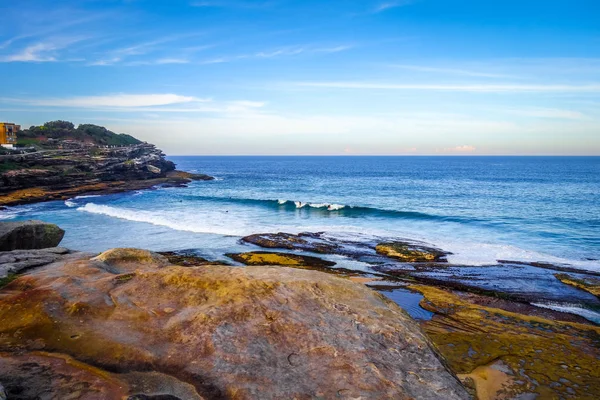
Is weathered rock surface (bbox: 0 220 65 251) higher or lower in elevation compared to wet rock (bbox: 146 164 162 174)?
lower

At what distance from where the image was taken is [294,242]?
1252 inches

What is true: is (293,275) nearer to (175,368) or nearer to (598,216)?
(175,368)

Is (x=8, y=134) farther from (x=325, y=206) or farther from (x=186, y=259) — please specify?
(x=186, y=259)

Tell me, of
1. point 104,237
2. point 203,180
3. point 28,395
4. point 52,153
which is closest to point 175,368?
point 28,395

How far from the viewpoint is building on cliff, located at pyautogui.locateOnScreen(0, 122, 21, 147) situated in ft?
263

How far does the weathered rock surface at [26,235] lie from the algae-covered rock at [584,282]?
1199 inches

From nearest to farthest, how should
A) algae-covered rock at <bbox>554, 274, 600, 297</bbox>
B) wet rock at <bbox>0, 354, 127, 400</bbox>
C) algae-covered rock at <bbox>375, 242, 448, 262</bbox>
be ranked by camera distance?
wet rock at <bbox>0, 354, 127, 400</bbox>
algae-covered rock at <bbox>554, 274, 600, 297</bbox>
algae-covered rock at <bbox>375, 242, 448, 262</bbox>

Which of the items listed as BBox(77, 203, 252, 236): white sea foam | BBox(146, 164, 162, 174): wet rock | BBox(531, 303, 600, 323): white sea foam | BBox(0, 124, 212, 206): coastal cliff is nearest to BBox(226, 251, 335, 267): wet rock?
BBox(77, 203, 252, 236): white sea foam

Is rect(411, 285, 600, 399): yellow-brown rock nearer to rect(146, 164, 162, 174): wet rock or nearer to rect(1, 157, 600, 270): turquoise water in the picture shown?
rect(1, 157, 600, 270): turquoise water

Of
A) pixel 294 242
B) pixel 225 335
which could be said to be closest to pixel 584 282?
pixel 294 242

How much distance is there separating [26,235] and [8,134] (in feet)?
271

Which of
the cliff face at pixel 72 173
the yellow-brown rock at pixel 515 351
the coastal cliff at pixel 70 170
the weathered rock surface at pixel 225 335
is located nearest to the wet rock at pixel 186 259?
the yellow-brown rock at pixel 515 351

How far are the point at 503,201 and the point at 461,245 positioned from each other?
31709 millimetres

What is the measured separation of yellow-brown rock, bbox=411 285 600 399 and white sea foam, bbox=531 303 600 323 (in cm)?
180
